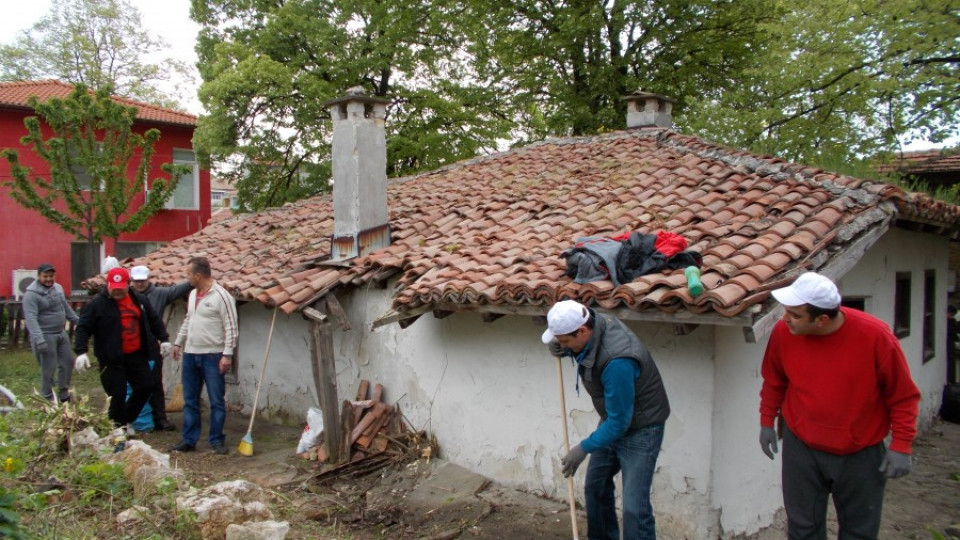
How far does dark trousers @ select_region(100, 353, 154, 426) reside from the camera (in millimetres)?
7367

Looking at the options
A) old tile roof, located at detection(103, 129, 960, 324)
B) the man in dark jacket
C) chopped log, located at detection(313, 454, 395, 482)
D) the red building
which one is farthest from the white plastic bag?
the red building

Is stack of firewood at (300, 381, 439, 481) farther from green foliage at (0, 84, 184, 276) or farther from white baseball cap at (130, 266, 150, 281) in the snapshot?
green foliage at (0, 84, 184, 276)

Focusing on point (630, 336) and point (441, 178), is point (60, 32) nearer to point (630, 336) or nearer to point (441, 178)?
point (441, 178)

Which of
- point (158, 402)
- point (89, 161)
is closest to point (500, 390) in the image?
point (158, 402)

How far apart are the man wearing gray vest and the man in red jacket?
0.75m

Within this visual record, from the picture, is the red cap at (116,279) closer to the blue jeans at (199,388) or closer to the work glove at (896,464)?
the blue jeans at (199,388)

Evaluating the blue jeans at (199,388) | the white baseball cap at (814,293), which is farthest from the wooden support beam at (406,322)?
the white baseball cap at (814,293)

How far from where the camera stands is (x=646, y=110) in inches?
424

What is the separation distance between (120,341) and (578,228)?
494 cm

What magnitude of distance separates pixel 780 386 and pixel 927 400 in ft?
22.1

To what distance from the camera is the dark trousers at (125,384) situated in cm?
737

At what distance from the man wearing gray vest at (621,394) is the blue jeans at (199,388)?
4.59m

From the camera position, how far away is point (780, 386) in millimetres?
4074

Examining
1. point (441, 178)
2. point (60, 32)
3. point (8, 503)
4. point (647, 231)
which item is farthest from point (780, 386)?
point (60, 32)
